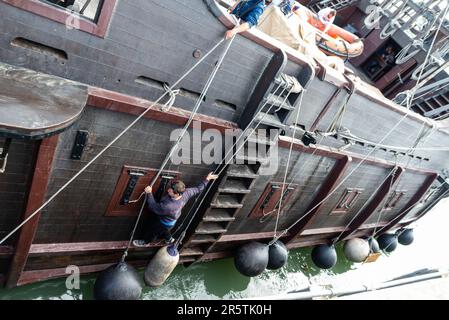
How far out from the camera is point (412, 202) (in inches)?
424

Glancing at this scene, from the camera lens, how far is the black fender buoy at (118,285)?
484 cm

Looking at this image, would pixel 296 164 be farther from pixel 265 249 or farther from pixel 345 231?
pixel 345 231

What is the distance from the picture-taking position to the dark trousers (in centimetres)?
511

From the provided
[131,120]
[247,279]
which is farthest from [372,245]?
[131,120]

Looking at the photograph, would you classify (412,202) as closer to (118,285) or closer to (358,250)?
(358,250)

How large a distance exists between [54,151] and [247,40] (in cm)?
273

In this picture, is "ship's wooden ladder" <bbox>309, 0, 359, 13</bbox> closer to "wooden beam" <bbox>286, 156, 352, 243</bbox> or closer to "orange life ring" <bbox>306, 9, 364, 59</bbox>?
"orange life ring" <bbox>306, 9, 364, 59</bbox>

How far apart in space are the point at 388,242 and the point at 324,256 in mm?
4257

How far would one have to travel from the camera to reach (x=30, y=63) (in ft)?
10.6

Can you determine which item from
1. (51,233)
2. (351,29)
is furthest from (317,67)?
(351,29)

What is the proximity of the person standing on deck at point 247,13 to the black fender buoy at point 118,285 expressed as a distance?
12.5 feet

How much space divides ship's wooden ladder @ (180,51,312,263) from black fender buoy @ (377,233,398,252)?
7805 millimetres

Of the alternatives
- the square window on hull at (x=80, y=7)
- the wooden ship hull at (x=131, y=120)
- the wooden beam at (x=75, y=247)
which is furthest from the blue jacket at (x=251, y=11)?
the wooden beam at (x=75, y=247)

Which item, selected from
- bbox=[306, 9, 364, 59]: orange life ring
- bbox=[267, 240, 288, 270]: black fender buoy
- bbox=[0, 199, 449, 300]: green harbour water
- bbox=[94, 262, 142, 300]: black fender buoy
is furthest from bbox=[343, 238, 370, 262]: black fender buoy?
bbox=[94, 262, 142, 300]: black fender buoy
